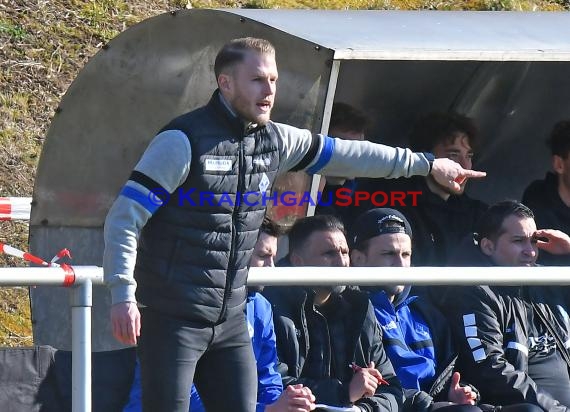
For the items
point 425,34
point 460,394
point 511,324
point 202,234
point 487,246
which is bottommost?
point 460,394

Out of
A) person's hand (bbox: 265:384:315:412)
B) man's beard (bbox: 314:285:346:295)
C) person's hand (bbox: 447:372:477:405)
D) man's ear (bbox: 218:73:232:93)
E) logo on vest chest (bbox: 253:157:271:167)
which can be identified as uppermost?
man's ear (bbox: 218:73:232:93)

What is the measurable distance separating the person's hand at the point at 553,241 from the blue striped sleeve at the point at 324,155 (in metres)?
1.28

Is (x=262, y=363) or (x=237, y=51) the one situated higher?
(x=237, y=51)

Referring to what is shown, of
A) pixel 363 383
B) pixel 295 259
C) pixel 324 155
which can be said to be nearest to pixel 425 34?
pixel 295 259

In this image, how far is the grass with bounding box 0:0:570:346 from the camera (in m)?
8.95

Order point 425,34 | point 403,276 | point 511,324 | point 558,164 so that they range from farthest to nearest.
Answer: point 558,164 → point 425,34 → point 511,324 → point 403,276

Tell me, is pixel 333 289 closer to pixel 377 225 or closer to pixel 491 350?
pixel 377 225

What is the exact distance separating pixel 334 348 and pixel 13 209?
327cm

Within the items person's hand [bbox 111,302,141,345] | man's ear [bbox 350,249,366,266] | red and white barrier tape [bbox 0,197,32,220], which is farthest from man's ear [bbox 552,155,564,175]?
person's hand [bbox 111,302,141,345]

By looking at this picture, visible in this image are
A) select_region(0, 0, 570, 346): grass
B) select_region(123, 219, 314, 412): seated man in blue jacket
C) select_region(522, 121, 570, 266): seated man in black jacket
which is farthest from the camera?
select_region(0, 0, 570, 346): grass

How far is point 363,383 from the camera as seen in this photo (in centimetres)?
459

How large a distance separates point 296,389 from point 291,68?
4.79ft

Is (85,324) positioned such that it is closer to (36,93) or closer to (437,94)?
(437,94)

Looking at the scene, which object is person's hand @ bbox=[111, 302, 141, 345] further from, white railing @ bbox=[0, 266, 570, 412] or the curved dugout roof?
the curved dugout roof
